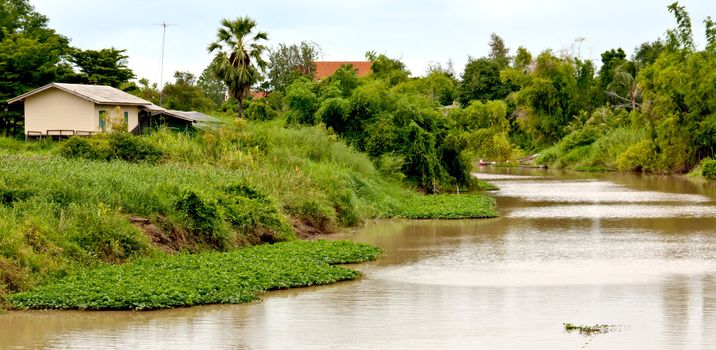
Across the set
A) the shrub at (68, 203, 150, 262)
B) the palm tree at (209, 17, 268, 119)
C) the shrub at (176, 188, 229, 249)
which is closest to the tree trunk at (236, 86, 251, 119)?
the palm tree at (209, 17, 268, 119)

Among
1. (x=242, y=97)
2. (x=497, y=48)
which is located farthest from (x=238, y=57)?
(x=497, y=48)

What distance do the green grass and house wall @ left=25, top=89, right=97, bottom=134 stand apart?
1094 inches

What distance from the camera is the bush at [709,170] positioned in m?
55.0

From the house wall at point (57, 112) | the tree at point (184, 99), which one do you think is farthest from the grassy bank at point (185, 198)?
the tree at point (184, 99)

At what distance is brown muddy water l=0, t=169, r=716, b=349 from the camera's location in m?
14.0

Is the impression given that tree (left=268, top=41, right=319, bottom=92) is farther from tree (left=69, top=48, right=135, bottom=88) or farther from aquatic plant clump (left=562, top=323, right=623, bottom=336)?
aquatic plant clump (left=562, top=323, right=623, bottom=336)

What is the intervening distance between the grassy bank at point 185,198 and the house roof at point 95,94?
11.7 metres

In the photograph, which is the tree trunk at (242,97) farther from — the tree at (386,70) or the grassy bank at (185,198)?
the grassy bank at (185,198)

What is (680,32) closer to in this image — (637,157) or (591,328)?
(637,157)

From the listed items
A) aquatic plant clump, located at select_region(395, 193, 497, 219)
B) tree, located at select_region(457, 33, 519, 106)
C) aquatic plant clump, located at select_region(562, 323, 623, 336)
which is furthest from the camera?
tree, located at select_region(457, 33, 519, 106)

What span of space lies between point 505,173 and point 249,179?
4492cm

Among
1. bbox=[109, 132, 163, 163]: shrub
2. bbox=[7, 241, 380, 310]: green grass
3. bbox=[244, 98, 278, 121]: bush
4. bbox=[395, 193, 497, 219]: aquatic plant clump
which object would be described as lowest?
bbox=[7, 241, 380, 310]: green grass

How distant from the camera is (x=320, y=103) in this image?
42094 millimetres

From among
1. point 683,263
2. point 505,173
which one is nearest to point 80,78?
point 505,173
